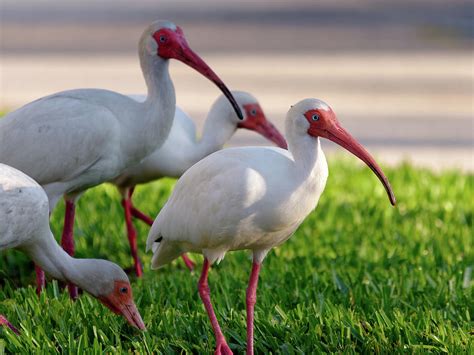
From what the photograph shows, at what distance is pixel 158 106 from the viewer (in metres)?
5.82

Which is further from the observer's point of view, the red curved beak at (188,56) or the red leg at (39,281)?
the red leg at (39,281)

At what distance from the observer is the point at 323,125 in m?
4.50

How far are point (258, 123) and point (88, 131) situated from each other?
124cm

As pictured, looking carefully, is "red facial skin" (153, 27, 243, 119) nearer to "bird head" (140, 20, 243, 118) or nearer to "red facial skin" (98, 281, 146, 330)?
"bird head" (140, 20, 243, 118)

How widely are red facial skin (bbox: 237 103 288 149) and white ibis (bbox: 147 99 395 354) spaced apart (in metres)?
1.74

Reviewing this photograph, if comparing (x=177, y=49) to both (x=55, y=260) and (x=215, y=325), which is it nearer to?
(x=55, y=260)

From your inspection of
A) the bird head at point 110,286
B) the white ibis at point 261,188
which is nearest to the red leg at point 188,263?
the bird head at point 110,286

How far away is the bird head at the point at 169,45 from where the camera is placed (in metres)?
5.61

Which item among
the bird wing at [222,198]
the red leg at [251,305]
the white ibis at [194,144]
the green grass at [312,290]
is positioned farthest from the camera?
the white ibis at [194,144]

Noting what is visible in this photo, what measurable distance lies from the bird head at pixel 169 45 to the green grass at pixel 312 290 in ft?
3.27

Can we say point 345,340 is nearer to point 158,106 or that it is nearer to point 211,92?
point 158,106

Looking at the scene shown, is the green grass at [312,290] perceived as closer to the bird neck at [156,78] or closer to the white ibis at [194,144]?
the white ibis at [194,144]

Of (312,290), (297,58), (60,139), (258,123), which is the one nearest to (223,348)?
(312,290)

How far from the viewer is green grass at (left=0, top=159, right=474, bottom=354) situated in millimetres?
4691
